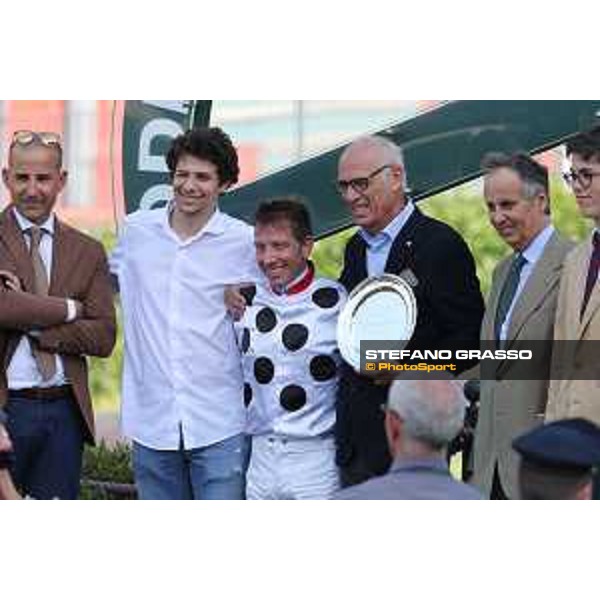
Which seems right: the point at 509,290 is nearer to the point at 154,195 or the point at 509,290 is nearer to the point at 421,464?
the point at 154,195

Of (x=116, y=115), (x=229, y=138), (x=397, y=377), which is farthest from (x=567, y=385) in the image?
(x=116, y=115)

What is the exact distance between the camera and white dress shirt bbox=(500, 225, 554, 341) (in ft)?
20.2

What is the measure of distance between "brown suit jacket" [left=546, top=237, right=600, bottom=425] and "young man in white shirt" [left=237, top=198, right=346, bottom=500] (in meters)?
0.77

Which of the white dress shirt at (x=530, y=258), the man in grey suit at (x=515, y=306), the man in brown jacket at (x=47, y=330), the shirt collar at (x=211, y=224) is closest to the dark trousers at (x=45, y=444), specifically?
the man in brown jacket at (x=47, y=330)

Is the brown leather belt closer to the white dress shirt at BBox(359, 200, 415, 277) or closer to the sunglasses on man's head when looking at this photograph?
the sunglasses on man's head

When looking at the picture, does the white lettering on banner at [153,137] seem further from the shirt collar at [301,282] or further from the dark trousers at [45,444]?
the dark trousers at [45,444]

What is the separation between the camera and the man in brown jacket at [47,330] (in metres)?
6.30

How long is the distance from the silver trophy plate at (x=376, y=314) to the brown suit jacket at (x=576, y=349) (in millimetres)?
524

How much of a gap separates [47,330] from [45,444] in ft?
1.35

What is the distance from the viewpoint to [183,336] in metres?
6.31
